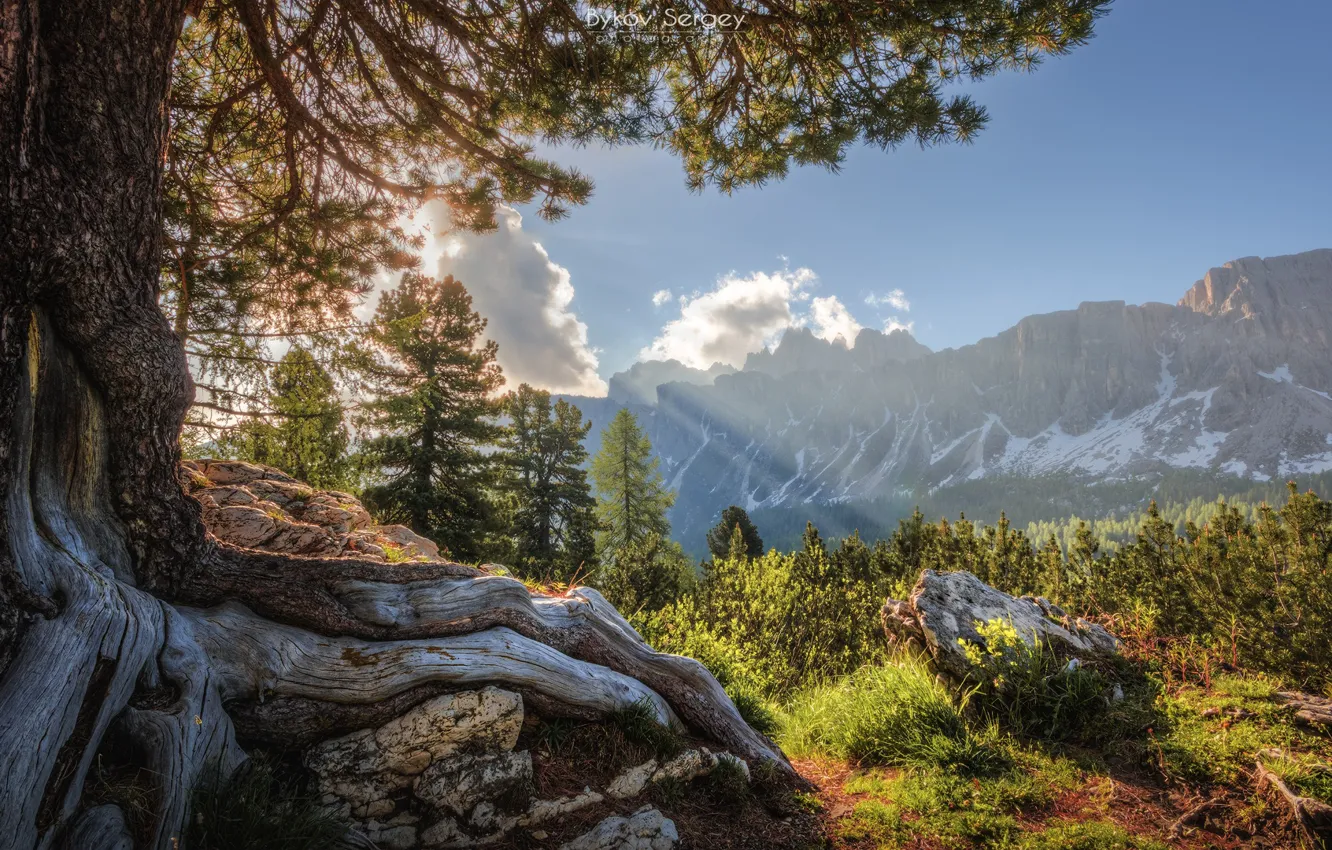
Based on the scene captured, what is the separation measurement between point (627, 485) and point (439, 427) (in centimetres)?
1463

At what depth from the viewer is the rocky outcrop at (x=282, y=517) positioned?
555 cm

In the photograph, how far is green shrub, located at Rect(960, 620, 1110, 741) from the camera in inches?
199

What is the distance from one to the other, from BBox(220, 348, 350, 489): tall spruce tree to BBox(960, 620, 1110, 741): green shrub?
7.03 meters

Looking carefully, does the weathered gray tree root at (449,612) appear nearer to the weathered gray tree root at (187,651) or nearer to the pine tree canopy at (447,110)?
the weathered gray tree root at (187,651)

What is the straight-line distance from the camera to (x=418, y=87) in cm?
534

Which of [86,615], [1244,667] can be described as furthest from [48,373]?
[1244,667]

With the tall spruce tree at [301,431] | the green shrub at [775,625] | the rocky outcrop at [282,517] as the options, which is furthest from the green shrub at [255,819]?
the green shrub at [775,625]

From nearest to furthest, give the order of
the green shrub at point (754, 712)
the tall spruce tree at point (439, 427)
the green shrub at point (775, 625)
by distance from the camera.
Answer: the green shrub at point (754, 712) → the green shrub at point (775, 625) → the tall spruce tree at point (439, 427)

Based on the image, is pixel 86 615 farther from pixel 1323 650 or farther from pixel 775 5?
pixel 1323 650

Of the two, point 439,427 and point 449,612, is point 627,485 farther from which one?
point 449,612

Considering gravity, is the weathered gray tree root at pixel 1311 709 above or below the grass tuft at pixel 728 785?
above

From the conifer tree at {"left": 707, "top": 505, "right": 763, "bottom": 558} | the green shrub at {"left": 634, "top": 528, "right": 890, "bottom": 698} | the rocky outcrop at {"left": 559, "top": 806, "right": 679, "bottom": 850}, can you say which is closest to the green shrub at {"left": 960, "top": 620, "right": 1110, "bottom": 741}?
the green shrub at {"left": 634, "top": 528, "right": 890, "bottom": 698}

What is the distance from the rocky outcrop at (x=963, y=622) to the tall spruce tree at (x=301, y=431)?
6.67 meters

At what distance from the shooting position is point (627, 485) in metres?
33.3
